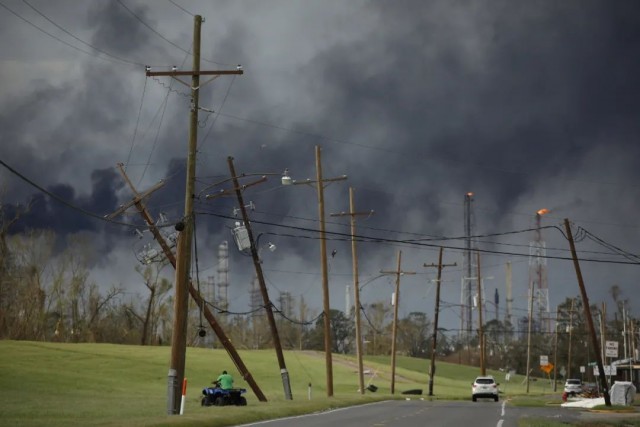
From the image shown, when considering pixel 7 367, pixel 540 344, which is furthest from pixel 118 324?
pixel 540 344

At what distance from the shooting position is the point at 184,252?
33125 mm

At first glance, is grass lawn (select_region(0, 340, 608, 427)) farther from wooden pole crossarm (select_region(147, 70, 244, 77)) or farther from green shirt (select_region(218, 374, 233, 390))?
wooden pole crossarm (select_region(147, 70, 244, 77))

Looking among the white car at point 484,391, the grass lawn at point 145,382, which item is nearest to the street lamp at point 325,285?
the grass lawn at point 145,382

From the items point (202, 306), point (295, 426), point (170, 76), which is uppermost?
point (170, 76)

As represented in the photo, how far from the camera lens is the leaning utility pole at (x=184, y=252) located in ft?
106

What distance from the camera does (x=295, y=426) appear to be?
2889 centimetres

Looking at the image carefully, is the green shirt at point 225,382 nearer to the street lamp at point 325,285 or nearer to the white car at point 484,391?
the street lamp at point 325,285

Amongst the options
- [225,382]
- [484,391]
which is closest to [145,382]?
[484,391]

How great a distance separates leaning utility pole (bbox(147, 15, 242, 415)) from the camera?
32.2 metres

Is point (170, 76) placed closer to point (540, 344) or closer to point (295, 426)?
point (295, 426)

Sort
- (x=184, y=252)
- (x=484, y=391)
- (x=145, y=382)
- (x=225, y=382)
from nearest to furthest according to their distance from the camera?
1. (x=184, y=252)
2. (x=225, y=382)
3. (x=484, y=391)
4. (x=145, y=382)

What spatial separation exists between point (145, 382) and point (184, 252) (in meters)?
52.6

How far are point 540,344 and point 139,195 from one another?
502 ft

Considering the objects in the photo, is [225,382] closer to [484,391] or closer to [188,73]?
[188,73]
